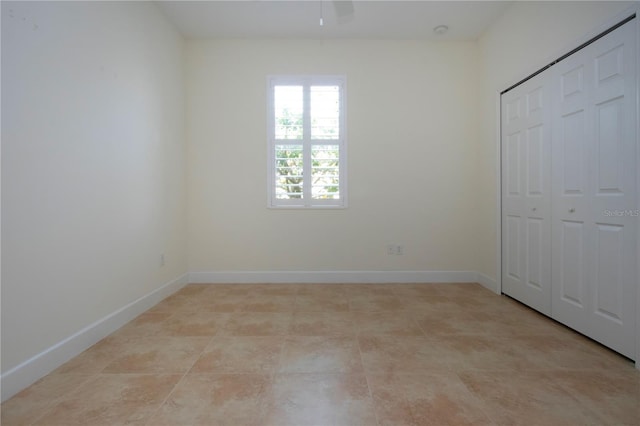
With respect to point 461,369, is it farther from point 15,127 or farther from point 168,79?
point 168,79

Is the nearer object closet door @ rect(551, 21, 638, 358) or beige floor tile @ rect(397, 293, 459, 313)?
closet door @ rect(551, 21, 638, 358)

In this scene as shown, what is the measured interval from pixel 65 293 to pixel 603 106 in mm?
A: 3814

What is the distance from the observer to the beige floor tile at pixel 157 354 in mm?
1874

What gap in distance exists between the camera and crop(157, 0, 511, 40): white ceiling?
10.4ft

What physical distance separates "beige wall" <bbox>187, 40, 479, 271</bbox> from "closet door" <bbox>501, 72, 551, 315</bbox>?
2.07 ft

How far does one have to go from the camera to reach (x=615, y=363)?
1.92m

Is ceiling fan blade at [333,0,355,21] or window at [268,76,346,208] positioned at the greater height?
ceiling fan blade at [333,0,355,21]

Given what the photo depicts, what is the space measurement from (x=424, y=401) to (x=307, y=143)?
3.06 m

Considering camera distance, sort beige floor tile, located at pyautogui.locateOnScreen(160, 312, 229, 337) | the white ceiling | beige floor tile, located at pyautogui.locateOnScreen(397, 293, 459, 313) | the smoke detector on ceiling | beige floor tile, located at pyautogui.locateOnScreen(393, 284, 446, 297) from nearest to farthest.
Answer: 1. beige floor tile, located at pyautogui.locateOnScreen(160, 312, 229, 337)
2. beige floor tile, located at pyautogui.locateOnScreen(397, 293, 459, 313)
3. the white ceiling
4. beige floor tile, located at pyautogui.locateOnScreen(393, 284, 446, 297)
5. the smoke detector on ceiling

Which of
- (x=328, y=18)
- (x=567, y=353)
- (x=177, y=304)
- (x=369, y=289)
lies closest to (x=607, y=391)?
(x=567, y=353)

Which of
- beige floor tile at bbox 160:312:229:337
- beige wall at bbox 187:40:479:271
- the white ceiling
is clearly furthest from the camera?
beige wall at bbox 187:40:479:271

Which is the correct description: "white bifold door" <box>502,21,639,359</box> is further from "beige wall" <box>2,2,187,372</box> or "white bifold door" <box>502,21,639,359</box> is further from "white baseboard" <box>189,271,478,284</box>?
"beige wall" <box>2,2,187,372</box>

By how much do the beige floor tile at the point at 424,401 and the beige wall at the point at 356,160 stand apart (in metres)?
2.21

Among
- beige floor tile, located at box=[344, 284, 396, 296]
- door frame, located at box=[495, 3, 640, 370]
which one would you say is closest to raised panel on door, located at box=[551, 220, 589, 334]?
door frame, located at box=[495, 3, 640, 370]
